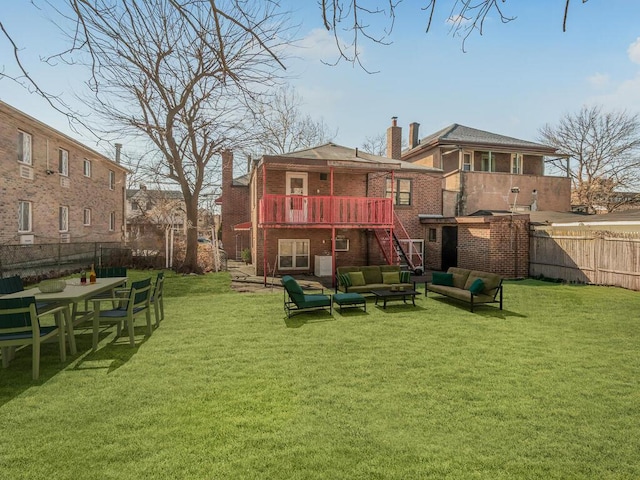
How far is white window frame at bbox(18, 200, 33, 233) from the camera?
15.9 meters

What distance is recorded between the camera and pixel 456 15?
2.73 metres

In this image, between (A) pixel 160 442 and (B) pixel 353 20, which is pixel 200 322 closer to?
(A) pixel 160 442

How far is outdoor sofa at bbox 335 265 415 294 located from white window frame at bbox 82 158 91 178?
770 inches

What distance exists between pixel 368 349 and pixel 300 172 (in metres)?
11.4

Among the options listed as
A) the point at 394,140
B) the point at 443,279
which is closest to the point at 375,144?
the point at 394,140

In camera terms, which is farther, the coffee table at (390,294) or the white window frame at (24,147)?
the white window frame at (24,147)

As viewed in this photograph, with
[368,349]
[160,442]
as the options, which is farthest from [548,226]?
[160,442]

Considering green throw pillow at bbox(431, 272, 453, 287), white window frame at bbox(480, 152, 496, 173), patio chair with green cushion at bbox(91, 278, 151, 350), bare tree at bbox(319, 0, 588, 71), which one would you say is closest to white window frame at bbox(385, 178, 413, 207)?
white window frame at bbox(480, 152, 496, 173)

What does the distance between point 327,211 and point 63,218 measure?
1579 cm

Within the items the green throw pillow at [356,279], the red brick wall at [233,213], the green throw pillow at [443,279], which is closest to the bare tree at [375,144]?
the red brick wall at [233,213]

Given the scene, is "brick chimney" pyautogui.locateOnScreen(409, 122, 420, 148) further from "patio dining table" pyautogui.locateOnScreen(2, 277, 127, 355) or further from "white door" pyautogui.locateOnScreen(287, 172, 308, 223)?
"patio dining table" pyautogui.locateOnScreen(2, 277, 127, 355)

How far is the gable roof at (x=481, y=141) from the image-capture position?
20891 millimetres

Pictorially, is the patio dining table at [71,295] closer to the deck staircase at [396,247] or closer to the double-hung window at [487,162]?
the deck staircase at [396,247]

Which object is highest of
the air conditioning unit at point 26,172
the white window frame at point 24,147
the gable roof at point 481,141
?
the gable roof at point 481,141
